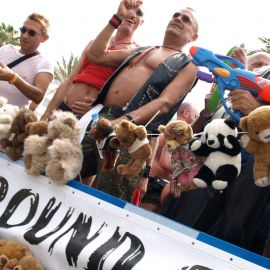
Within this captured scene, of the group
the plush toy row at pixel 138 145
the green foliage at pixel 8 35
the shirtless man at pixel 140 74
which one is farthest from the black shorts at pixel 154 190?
the green foliage at pixel 8 35

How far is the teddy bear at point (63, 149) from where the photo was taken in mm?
2234

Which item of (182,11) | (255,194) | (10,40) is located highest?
(10,40)

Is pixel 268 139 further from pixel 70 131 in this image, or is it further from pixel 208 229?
pixel 70 131

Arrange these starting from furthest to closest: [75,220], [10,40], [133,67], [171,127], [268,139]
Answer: [10,40] → [133,67] → [75,220] → [171,127] → [268,139]

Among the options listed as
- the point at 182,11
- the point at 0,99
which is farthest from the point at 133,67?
the point at 0,99

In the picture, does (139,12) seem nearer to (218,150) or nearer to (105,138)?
(105,138)

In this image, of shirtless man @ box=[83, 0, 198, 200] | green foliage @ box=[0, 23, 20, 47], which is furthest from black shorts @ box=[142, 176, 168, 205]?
green foliage @ box=[0, 23, 20, 47]

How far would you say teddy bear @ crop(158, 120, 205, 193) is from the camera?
192cm

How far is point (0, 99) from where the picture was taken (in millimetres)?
2785

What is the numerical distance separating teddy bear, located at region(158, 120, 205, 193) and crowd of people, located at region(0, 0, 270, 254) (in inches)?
7.7

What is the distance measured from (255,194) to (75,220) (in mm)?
771

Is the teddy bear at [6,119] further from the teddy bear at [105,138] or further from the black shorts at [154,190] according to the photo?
the black shorts at [154,190]

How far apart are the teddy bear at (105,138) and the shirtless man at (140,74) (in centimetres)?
36

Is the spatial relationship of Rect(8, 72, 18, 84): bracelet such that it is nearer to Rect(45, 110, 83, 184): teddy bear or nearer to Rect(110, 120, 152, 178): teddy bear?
Rect(45, 110, 83, 184): teddy bear
